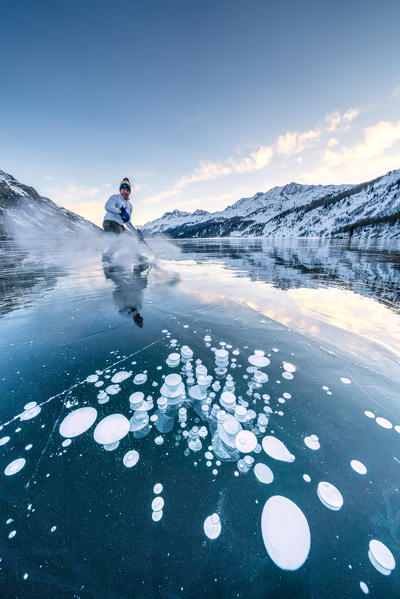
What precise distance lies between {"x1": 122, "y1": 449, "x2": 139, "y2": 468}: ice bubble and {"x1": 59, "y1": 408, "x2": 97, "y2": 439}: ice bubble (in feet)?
1.68

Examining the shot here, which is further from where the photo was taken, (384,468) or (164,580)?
(384,468)

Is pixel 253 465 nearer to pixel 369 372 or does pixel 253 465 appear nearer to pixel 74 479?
pixel 74 479

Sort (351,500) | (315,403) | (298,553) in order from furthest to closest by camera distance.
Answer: (315,403) < (351,500) < (298,553)

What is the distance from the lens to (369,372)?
2.92 metres

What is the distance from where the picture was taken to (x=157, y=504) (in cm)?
147

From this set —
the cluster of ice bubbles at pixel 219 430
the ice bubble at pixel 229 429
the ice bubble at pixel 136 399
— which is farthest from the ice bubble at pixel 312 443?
the ice bubble at pixel 136 399

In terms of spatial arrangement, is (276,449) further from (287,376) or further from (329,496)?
(287,376)

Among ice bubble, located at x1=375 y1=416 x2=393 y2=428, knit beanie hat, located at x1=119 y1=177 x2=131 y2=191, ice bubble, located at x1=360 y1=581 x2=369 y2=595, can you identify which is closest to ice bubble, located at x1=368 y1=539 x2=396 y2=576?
ice bubble, located at x1=360 y1=581 x2=369 y2=595

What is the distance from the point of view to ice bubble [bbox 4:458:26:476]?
1618mm

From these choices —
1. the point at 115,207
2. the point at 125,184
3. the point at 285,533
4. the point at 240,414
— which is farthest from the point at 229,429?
the point at 125,184

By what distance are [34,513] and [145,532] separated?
733mm

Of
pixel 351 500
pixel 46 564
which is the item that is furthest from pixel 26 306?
pixel 351 500

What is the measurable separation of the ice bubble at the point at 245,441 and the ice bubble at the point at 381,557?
0.84 m

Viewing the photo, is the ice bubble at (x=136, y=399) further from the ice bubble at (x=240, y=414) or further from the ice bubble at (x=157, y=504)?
the ice bubble at (x=240, y=414)
